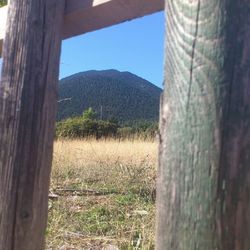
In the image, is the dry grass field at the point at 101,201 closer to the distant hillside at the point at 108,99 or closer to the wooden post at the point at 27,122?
the wooden post at the point at 27,122

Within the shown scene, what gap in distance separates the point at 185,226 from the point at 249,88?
0.29m

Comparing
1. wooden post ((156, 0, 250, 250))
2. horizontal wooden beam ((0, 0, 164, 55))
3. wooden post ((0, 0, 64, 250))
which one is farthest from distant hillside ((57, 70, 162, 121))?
wooden post ((156, 0, 250, 250))

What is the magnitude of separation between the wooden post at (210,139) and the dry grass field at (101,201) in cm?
190

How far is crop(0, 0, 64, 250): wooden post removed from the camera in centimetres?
149

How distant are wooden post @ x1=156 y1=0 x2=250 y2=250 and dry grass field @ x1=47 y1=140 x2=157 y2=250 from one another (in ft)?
6.23

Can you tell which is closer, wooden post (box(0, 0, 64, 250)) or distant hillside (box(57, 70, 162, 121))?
wooden post (box(0, 0, 64, 250))

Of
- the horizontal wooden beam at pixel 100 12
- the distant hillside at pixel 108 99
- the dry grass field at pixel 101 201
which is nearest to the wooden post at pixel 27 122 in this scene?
the horizontal wooden beam at pixel 100 12

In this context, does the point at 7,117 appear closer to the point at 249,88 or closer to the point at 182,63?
the point at 182,63

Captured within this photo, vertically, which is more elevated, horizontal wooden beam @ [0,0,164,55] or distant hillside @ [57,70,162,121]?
distant hillside @ [57,70,162,121]

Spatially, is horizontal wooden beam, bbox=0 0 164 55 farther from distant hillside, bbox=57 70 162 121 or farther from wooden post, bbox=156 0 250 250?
distant hillside, bbox=57 70 162 121

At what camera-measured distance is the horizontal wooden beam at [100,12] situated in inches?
59.9

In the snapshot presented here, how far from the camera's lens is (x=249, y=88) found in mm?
958

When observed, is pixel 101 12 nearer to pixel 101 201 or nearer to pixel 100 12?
A: pixel 100 12

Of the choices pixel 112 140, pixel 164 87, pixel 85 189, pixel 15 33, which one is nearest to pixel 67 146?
pixel 85 189
